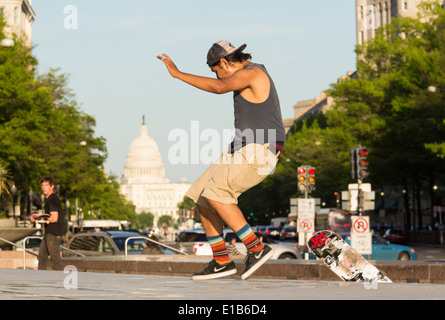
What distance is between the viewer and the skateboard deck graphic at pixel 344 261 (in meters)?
8.01

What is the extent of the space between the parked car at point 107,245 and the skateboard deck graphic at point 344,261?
1184 cm

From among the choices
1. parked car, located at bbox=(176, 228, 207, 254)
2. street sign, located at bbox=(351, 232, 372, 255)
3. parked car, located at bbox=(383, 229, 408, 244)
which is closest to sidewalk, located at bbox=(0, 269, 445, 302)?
street sign, located at bbox=(351, 232, 372, 255)

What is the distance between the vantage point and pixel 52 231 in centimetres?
1447

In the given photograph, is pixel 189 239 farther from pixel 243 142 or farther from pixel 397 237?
pixel 397 237

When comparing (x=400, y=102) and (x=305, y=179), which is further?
(x=400, y=102)

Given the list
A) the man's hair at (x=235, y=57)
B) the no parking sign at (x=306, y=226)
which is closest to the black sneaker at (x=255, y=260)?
the man's hair at (x=235, y=57)

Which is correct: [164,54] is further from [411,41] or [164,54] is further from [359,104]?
[359,104]

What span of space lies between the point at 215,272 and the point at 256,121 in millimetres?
1376

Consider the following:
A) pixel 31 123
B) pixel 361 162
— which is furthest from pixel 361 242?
pixel 31 123

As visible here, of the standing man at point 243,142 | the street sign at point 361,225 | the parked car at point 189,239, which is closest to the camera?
the standing man at point 243,142

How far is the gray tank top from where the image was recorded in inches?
294

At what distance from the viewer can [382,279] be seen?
809cm

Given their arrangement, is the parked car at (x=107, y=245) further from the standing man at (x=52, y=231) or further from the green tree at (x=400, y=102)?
the green tree at (x=400, y=102)

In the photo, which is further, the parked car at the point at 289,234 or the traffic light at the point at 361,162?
the parked car at the point at 289,234
